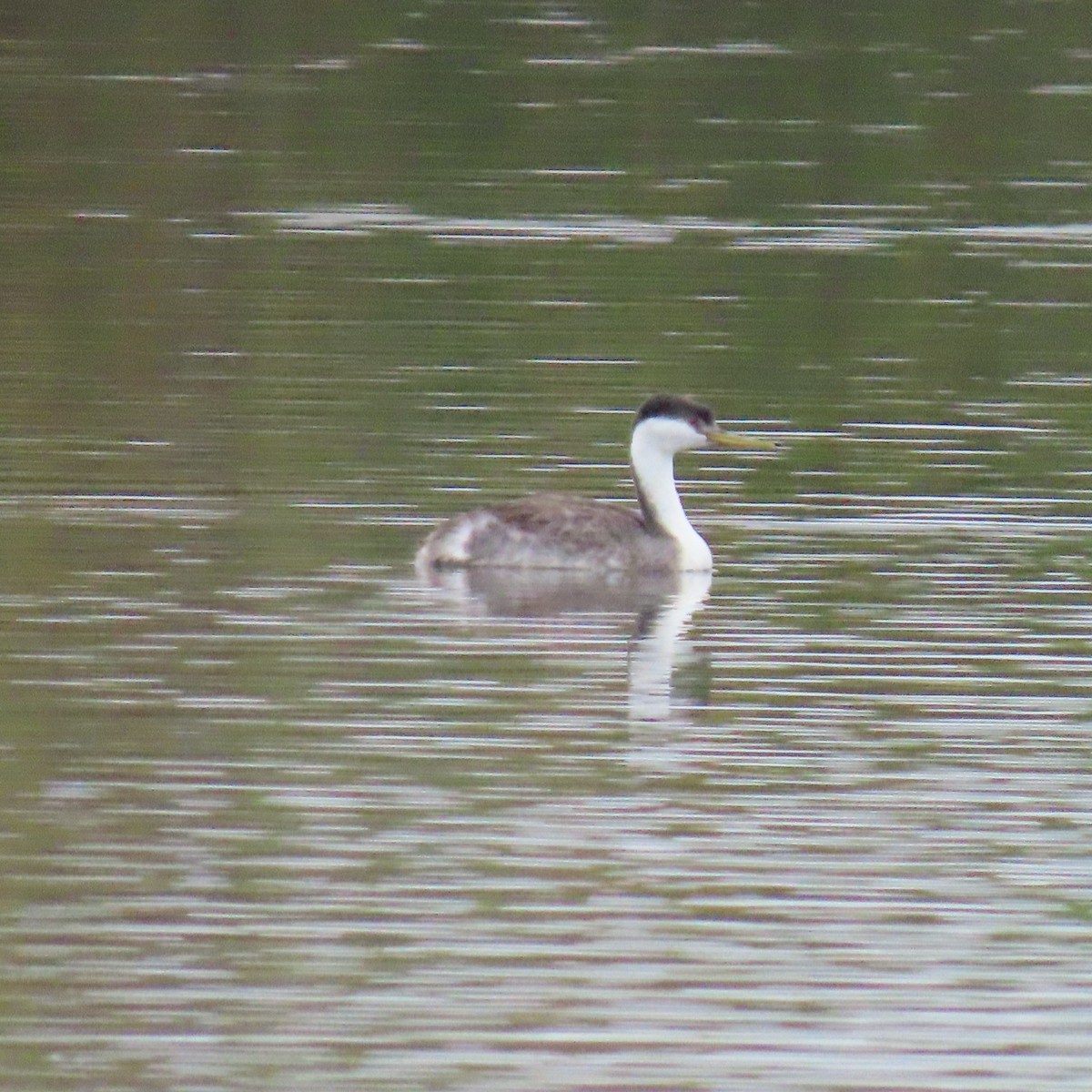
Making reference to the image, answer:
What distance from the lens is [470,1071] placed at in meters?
8.33

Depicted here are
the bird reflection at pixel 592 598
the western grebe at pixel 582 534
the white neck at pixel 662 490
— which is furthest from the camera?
the white neck at pixel 662 490

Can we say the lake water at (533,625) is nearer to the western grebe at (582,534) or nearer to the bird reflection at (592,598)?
the bird reflection at (592,598)

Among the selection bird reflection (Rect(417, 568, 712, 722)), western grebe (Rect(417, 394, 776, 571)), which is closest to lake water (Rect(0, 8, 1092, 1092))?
bird reflection (Rect(417, 568, 712, 722))

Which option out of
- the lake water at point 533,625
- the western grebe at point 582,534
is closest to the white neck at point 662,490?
the western grebe at point 582,534

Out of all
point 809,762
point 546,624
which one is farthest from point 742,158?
point 809,762

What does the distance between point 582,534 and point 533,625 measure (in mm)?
1081

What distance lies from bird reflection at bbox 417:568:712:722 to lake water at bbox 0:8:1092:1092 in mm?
48

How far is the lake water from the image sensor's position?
8.93 meters

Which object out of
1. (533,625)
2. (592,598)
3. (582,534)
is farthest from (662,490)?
(533,625)

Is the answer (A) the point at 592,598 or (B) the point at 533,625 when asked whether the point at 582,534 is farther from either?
(B) the point at 533,625

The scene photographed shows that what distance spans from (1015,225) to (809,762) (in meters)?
14.0

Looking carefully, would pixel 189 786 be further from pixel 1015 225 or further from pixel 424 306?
pixel 1015 225

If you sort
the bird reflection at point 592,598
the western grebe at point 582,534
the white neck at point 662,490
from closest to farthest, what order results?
the bird reflection at point 592,598
the western grebe at point 582,534
the white neck at point 662,490

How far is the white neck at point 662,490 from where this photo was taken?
14.7 meters
